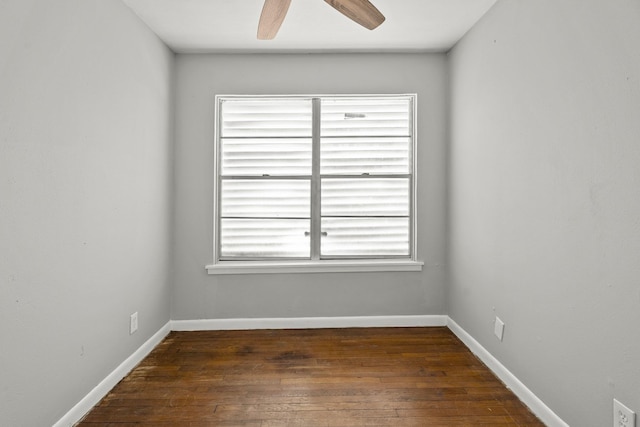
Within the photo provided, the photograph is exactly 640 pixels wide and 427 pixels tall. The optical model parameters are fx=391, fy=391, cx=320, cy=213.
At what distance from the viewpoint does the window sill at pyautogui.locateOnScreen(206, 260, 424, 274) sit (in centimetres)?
346

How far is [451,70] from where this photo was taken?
343cm

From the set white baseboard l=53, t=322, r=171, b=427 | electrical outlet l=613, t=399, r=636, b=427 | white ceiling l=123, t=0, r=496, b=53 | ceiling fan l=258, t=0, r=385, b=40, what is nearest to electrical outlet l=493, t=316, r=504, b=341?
electrical outlet l=613, t=399, r=636, b=427

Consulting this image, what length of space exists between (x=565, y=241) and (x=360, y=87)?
2.20 m

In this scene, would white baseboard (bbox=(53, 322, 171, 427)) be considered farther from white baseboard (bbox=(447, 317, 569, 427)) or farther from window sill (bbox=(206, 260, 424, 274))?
white baseboard (bbox=(447, 317, 569, 427))

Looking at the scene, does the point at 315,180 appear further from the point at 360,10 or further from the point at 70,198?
the point at 70,198

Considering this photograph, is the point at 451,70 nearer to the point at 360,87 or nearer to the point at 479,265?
the point at 360,87

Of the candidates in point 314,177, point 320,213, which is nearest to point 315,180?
point 314,177

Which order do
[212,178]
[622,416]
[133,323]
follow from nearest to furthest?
[622,416] < [133,323] < [212,178]

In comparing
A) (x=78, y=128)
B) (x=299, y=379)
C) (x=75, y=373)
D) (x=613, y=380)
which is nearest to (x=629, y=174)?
(x=613, y=380)

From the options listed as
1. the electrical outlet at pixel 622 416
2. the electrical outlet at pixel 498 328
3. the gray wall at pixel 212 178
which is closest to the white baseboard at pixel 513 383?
the electrical outlet at pixel 498 328

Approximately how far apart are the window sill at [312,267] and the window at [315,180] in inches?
1.4

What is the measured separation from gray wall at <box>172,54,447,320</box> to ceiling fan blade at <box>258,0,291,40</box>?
1.09 metres

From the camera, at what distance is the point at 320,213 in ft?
11.7

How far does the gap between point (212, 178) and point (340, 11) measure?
73.9 inches
